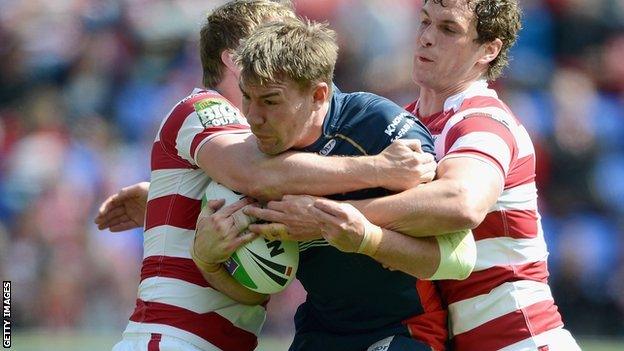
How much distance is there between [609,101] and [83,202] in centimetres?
456

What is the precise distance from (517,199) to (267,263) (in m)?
1.12

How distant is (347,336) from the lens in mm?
4449

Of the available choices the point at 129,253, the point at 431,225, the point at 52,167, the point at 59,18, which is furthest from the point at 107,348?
the point at 431,225

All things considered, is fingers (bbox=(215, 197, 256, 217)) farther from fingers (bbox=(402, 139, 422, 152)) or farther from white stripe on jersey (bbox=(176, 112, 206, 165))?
fingers (bbox=(402, 139, 422, 152))

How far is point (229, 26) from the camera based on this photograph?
16.1ft

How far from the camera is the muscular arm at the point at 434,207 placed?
401 centimetres

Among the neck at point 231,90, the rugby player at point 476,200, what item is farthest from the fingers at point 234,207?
the neck at point 231,90

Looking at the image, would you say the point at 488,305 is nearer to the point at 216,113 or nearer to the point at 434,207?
the point at 434,207

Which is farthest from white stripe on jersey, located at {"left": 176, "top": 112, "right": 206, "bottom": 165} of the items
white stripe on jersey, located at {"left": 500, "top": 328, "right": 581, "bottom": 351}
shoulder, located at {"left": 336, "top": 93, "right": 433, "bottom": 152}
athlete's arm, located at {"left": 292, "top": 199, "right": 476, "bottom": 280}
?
white stripe on jersey, located at {"left": 500, "top": 328, "right": 581, "bottom": 351}

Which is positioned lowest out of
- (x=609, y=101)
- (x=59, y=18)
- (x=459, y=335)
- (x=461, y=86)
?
(x=459, y=335)

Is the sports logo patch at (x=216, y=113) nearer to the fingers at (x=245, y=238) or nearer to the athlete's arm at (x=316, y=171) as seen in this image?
the athlete's arm at (x=316, y=171)

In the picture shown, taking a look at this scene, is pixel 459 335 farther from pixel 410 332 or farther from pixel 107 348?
pixel 107 348

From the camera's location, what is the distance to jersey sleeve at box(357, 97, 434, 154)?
4223 millimetres

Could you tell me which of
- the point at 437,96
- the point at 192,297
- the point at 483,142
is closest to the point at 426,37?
the point at 437,96
